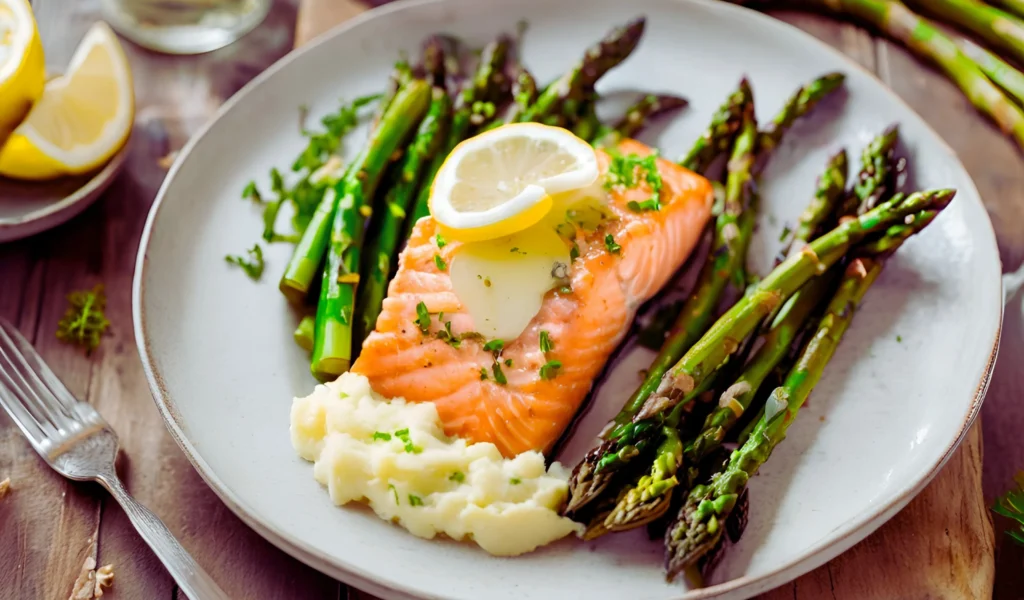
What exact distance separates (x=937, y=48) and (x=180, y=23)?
4.35 meters

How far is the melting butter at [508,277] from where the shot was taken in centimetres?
342

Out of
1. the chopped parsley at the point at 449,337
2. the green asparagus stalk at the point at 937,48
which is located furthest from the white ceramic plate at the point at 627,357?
the green asparagus stalk at the point at 937,48

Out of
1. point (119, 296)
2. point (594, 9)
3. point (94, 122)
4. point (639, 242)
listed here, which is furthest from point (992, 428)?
point (94, 122)

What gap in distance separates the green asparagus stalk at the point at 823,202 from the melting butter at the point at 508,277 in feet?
3.57

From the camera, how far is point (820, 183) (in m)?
4.05

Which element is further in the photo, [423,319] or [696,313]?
[696,313]

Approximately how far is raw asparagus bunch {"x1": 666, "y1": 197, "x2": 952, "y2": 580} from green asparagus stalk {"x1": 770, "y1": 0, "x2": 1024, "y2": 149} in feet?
3.98

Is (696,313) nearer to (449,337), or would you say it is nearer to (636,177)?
(636,177)

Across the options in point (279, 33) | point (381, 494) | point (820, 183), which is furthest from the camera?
point (279, 33)

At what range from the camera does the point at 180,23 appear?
17.1ft

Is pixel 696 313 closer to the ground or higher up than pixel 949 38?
closer to the ground

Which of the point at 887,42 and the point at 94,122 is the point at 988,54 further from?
the point at 94,122

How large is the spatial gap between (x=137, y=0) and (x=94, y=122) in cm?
A: 132

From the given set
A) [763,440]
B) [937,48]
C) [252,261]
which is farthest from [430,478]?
[937,48]
